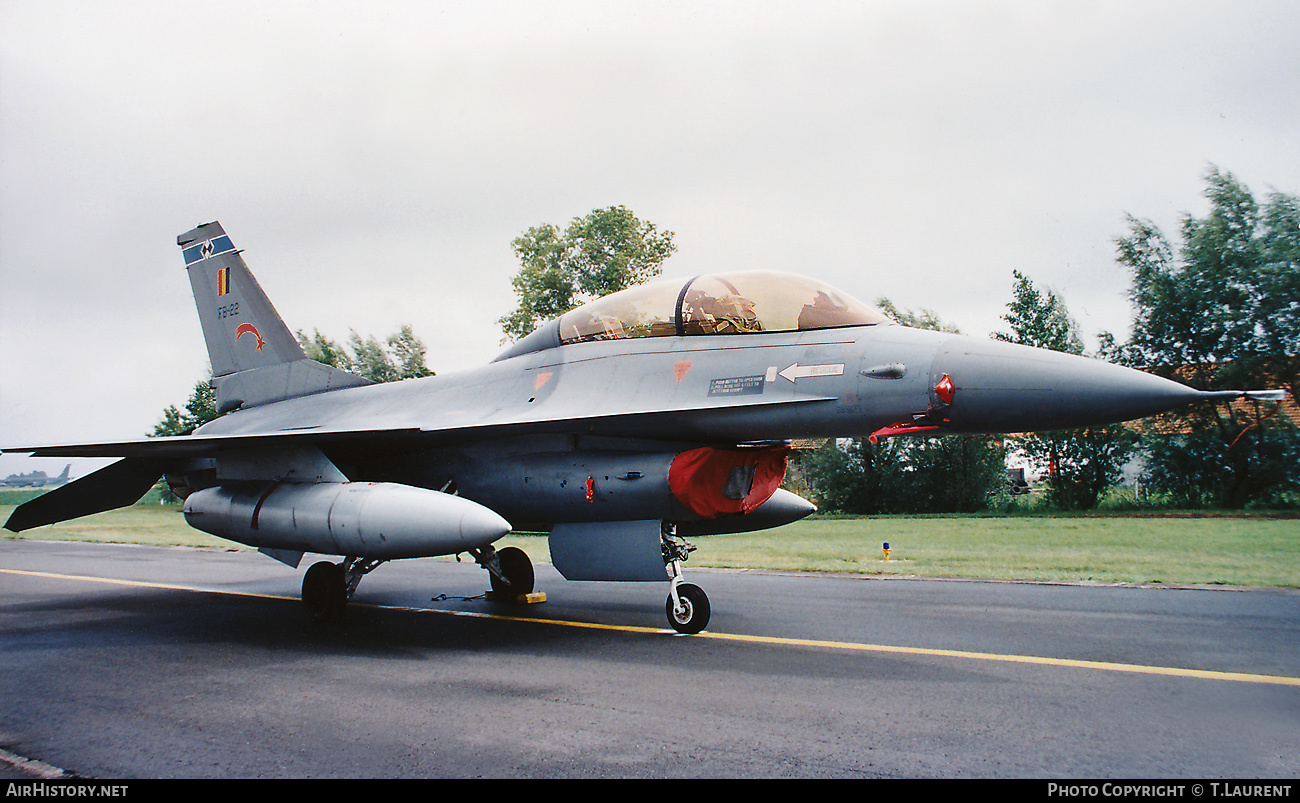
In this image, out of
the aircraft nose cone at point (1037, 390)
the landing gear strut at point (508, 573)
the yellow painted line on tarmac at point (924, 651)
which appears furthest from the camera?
the landing gear strut at point (508, 573)

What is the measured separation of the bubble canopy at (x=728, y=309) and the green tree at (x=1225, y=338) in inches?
649

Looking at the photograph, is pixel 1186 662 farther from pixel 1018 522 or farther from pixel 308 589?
pixel 1018 522

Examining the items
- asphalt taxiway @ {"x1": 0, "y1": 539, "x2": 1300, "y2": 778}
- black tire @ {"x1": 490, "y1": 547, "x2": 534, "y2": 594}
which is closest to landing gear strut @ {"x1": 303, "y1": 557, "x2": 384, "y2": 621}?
asphalt taxiway @ {"x1": 0, "y1": 539, "x2": 1300, "y2": 778}

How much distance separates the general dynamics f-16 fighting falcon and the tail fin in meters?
1.87

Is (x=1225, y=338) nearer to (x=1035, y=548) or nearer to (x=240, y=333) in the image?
(x=1035, y=548)

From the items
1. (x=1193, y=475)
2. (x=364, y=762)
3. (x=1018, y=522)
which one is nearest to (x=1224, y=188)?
(x=1193, y=475)

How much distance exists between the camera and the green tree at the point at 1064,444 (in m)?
24.7

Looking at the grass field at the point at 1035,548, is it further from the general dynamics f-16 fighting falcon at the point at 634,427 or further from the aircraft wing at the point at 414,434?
the aircraft wing at the point at 414,434

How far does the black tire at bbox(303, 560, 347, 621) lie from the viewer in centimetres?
784

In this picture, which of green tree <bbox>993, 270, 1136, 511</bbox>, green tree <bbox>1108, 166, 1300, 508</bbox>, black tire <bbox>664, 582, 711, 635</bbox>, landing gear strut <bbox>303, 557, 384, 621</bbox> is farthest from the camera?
green tree <bbox>993, 270, 1136, 511</bbox>

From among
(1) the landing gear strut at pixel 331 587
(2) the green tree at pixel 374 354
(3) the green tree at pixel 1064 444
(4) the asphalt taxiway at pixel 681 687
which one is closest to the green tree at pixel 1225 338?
(3) the green tree at pixel 1064 444

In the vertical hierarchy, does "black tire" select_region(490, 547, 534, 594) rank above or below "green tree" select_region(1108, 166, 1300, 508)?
below

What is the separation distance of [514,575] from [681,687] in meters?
4.52

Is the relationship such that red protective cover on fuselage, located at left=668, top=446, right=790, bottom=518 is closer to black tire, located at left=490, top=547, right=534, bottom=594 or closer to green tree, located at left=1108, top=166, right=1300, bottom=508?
black tire, located at left=490, top=547, right=534, bottom=594
